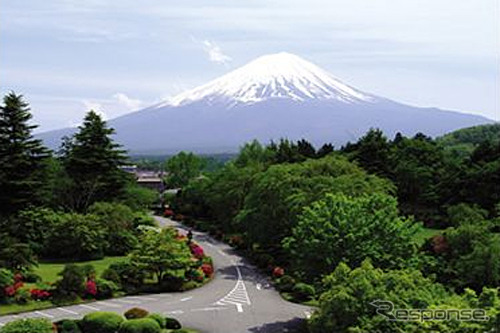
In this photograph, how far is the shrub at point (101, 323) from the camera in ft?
67.4

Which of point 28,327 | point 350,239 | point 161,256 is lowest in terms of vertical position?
point 28,327

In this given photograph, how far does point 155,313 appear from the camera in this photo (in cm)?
2297

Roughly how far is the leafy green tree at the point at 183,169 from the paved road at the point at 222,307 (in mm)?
35410

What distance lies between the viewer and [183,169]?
6519cm

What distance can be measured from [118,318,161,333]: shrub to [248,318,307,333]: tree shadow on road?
3.32 meters

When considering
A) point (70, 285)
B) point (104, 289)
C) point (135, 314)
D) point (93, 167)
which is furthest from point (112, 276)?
point (93, 167)

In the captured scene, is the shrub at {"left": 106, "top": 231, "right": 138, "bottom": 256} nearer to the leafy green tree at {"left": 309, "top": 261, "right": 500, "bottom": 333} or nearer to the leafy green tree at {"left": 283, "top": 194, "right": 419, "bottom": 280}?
the leafy green tree at {"left": 283, "top": 194, "right": 419, "bottom": 280}

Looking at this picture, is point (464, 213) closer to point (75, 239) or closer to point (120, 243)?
point (120, 243)

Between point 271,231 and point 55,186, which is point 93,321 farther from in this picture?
point 55,186

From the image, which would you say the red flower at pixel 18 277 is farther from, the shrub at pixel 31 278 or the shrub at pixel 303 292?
the shrub at pixel 303 292

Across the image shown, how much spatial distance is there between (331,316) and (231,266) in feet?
59.0

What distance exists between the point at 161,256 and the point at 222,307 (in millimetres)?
4746

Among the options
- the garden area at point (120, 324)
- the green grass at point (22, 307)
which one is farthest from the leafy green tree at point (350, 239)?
the green grass at point (22, 307)

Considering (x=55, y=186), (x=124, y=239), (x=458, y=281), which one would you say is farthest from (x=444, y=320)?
(x=55, y=186)
